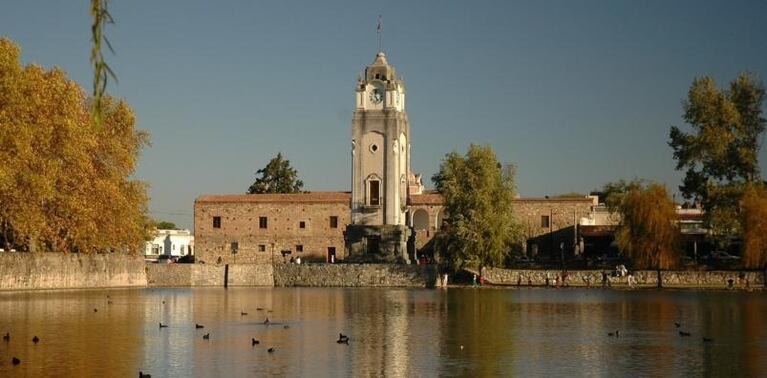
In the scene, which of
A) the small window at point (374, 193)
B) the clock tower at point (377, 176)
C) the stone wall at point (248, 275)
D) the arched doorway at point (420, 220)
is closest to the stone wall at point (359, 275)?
the stone wall at point (248, 275)

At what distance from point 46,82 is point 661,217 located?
3484cm

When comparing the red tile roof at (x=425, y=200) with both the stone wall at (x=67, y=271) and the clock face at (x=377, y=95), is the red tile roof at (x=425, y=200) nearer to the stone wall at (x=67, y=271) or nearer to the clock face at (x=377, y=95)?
the clock face at (x=377, y=95)

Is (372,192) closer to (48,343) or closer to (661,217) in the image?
(661,217)

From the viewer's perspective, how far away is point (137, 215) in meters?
61.5

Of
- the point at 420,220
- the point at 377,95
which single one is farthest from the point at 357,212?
the point at 420,220

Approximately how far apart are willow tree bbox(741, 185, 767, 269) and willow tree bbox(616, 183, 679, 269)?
168 inches

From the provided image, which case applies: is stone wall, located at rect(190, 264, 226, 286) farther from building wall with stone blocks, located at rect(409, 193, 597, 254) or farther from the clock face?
building wall with stone blocks, located at rect(409, 193, 597, 254)

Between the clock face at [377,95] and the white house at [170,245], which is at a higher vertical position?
the clock face at [377,95]

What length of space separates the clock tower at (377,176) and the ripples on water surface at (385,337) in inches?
896

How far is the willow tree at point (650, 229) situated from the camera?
5950 cm

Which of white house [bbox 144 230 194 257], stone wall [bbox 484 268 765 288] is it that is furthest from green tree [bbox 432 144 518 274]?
white house [bbox 144 230 194 257]

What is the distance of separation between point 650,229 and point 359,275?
19446 millimetres

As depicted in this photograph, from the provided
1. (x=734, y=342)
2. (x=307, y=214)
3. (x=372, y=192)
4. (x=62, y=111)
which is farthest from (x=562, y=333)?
(x=307, y=214)

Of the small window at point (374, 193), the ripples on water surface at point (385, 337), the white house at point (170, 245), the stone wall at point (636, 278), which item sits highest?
the small window at point (374, 193)
